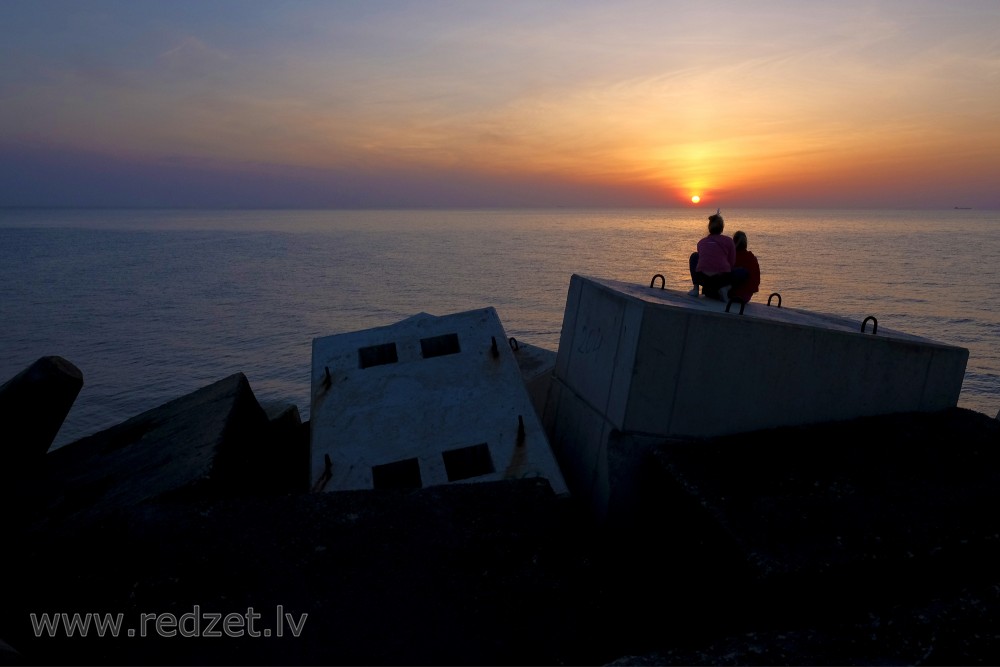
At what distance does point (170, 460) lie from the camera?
159 inches

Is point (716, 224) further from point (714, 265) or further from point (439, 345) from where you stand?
point (439, 345)

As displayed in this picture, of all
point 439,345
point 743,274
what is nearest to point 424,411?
point 439,345

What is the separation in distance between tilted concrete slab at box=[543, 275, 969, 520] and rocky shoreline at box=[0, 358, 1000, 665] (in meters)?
0.15

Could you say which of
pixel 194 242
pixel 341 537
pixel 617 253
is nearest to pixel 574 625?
pixel 341 537

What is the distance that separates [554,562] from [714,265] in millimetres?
3883

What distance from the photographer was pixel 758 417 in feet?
13.3

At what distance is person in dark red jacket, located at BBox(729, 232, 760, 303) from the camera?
5.79 meters

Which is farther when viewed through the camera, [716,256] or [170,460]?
[716,256]

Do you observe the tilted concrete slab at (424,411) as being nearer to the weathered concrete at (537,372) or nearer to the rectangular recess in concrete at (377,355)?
the rectangular recess in concrete at (377,355)

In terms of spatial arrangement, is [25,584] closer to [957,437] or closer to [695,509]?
[695,509]

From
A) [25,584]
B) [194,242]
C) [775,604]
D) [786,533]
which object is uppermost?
[786,533]

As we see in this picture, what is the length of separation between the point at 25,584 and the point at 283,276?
114 ft

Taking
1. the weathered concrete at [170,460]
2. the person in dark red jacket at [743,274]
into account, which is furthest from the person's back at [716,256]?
the weathered concrete at [170,460]

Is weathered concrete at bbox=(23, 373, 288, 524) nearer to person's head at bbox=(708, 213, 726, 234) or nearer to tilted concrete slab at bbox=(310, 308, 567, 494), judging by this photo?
tilted concrete slab at bbox=(310, 308, 567, 494)
